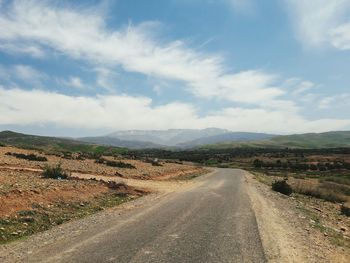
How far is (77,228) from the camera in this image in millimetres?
14938

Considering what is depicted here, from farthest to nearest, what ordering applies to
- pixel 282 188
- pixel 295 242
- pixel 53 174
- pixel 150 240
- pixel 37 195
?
pixel 282 188 < pixel 53 174 < pixel 37 195 < pixel 295 242 < pixel 150 240

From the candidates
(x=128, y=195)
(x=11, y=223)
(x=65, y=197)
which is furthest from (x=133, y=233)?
(x=128, y=195)

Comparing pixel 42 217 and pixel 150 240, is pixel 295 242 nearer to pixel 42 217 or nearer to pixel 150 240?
pixel 150 240

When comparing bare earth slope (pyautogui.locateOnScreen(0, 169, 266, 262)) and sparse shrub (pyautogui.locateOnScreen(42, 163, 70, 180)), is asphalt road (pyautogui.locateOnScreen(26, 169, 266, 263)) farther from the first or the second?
sparse shrub (pyautogui.locateOnScreen(42, 163, 70, 180))

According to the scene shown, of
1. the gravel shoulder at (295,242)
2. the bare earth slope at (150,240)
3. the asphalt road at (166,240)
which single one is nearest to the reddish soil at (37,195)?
the bare earth slope at (150,240)

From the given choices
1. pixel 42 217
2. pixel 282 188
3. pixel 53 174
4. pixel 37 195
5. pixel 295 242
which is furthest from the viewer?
pixel 282 188

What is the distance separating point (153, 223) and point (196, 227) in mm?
1837

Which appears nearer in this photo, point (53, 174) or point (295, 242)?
point (295, 242)

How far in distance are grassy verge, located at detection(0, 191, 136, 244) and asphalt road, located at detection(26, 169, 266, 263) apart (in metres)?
2.18

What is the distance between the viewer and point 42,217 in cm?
1681

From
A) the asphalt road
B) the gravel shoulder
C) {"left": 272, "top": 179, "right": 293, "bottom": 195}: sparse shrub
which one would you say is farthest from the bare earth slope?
{"left": 272, "top": 179, "right": 293, "bottom": 195}: sparse shrub

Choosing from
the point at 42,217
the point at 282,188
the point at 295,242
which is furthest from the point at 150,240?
the point at 282,188

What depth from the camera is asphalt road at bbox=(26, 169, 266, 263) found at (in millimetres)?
10672

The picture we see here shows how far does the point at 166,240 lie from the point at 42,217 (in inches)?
266
